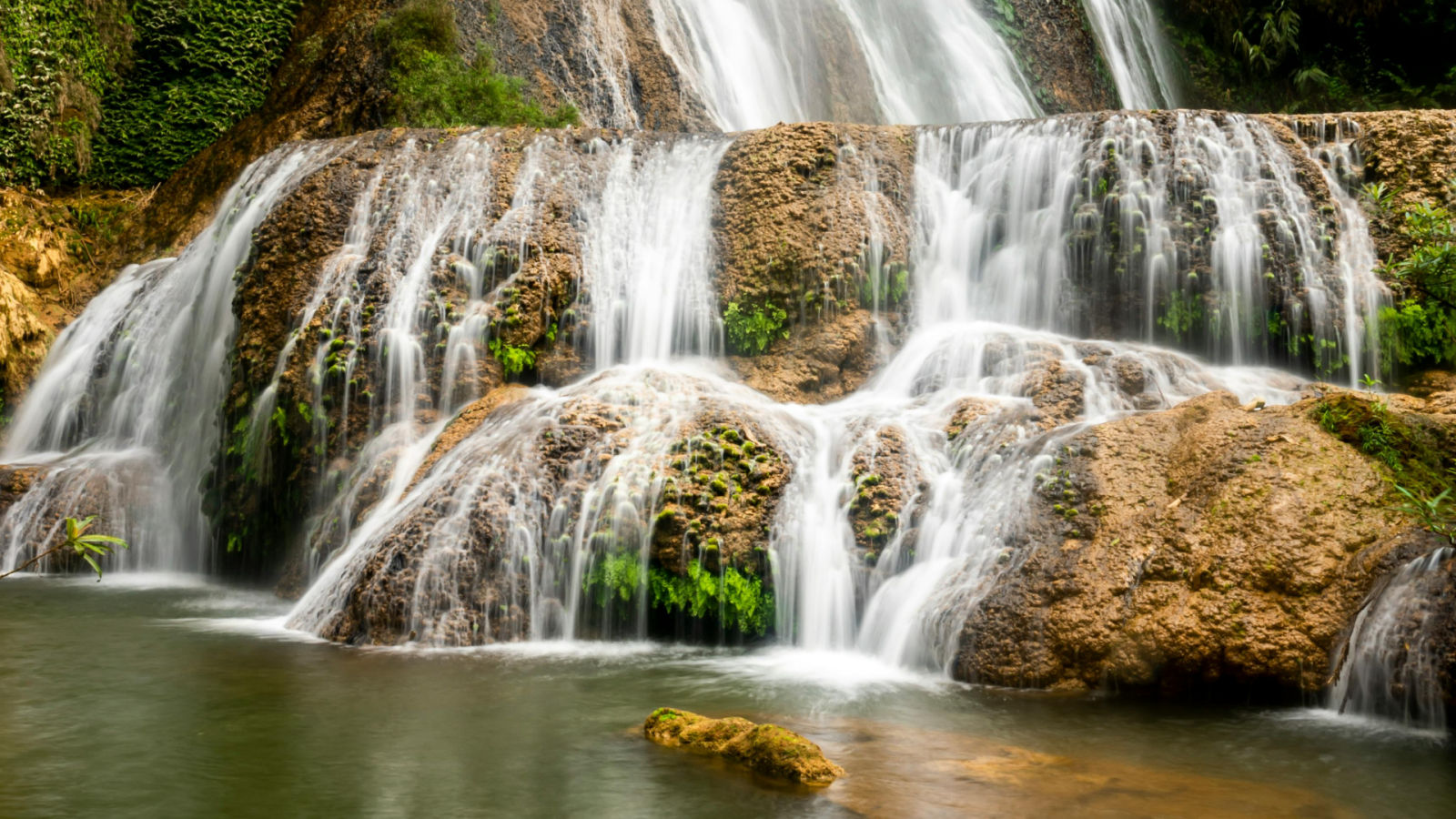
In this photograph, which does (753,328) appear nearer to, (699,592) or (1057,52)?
(699,592)

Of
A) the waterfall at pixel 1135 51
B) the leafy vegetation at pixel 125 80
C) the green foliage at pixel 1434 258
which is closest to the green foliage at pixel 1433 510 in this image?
the green foliage at pixel 1434 258

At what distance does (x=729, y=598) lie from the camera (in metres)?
7.47

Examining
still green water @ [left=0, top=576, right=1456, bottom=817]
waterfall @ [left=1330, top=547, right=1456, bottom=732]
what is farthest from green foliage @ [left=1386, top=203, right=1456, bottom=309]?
still green water @ [left=0, top=576, right=1456, bottom=817]

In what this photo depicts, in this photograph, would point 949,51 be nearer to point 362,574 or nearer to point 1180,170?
point 1180,170

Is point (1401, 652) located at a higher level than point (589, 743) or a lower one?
higher

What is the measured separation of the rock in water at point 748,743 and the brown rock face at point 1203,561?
199 cm

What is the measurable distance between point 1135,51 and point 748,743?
67.5ft

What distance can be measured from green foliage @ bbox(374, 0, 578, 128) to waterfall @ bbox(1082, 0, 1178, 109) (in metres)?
12.1

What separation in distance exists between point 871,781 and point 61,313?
44.5 ft

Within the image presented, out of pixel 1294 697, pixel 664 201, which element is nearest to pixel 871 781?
pixel 1294 697

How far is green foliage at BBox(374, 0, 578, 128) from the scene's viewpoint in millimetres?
13680

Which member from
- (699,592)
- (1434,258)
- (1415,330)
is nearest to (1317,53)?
(1415,330)

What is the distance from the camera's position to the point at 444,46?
14289mm

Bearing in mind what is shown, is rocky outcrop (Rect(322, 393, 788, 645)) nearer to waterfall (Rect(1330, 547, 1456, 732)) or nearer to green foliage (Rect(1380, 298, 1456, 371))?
waterfall (Rect(1330, 547, 1456, 732))
